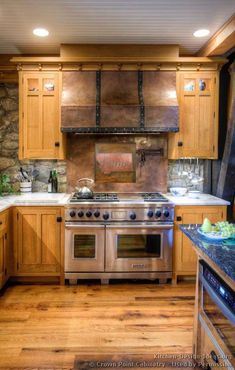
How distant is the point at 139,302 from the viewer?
3.33 m

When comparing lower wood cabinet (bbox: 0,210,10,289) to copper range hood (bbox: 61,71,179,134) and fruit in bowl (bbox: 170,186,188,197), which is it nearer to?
copper range hood (bbox: 61,71,179,134)

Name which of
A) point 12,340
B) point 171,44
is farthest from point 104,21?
point 12,340

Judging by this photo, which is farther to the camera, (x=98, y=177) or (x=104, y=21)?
(x=98, y=177)

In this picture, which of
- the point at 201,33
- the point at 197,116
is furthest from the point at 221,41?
the point at 197,116

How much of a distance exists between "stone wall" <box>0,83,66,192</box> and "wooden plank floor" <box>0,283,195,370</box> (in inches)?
56.5

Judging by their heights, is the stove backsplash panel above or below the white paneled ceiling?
below

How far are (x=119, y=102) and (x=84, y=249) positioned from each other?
1806mm

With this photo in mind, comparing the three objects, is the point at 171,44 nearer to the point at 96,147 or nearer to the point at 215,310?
the point at 96,147

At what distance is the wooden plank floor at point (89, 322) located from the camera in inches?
96.6

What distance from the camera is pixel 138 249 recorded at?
375cm

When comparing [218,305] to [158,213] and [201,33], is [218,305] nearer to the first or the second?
[158,213]

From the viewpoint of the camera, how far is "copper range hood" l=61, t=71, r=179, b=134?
150 inches

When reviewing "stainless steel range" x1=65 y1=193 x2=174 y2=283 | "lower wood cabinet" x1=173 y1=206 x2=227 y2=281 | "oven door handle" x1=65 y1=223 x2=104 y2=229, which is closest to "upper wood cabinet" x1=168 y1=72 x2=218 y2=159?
"lower wood cabinet" x1=173 y1=206 x2=227 y2=281

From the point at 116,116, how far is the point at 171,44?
1098 mm
